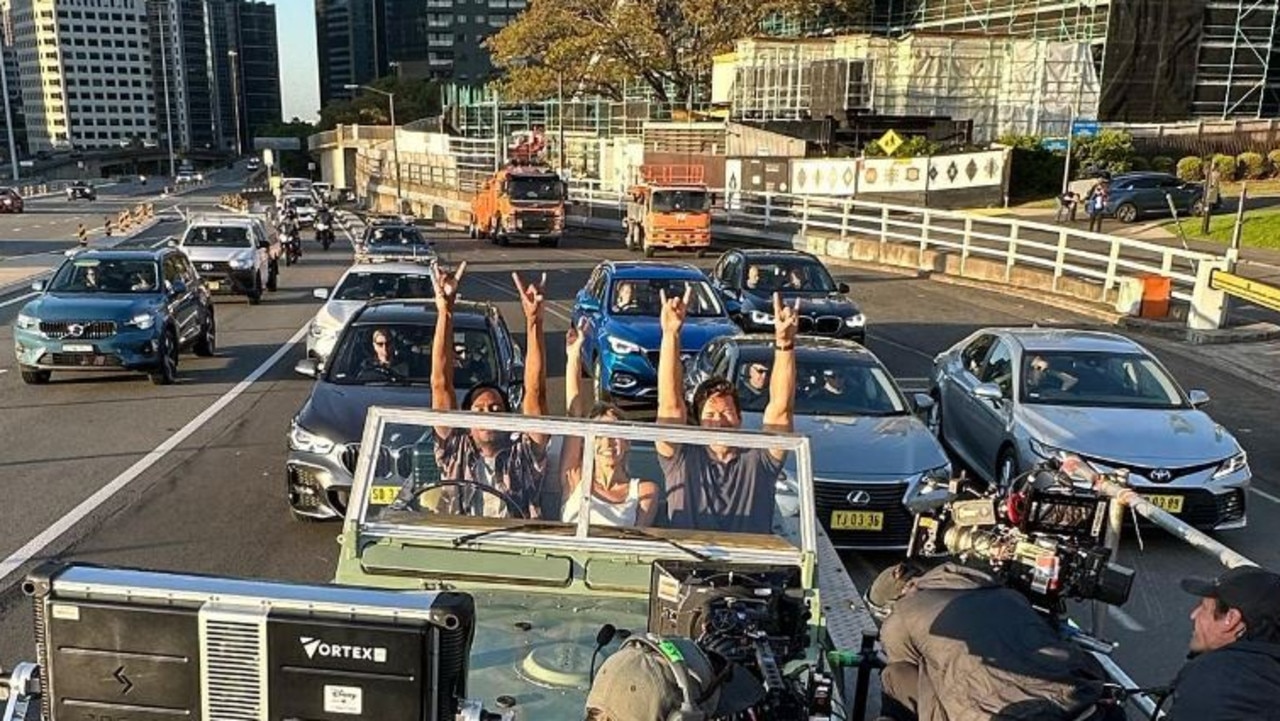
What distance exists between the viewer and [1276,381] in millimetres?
14453

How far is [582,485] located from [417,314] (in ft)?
18.6

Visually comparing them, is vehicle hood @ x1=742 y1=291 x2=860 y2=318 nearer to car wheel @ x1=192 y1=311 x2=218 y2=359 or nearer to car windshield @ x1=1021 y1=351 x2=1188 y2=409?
car windshield @ x1=1021 y1=351 x2=1188 y2=409

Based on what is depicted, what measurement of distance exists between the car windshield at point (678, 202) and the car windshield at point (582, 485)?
2728 centimetres

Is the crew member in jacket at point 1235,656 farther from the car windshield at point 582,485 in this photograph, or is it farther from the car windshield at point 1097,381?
the car windshield at point 1097,381

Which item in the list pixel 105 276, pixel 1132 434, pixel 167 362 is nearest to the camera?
pixel 1132 434

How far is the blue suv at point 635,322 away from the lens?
493 inches

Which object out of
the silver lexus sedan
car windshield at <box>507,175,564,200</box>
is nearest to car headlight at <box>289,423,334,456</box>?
the silver lexus sedan

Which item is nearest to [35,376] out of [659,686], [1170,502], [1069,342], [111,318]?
[111,318]

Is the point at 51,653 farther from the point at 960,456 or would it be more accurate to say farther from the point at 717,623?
the point at 960,456

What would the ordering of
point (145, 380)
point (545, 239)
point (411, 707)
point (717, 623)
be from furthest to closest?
point (545, 239), point (145, 380), point (717, 623), point (411, 707)

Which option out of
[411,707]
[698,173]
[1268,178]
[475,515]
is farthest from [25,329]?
[1268,178]

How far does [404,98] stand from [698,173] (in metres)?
84.9

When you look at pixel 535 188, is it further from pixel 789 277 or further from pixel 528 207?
pixel 789 277

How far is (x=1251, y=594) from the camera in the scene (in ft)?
11.8
